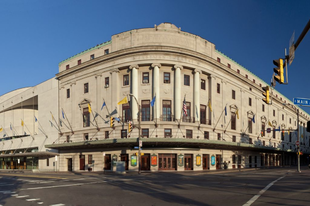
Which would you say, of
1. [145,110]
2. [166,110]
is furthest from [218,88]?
[145,110]

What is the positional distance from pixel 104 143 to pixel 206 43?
912 inches

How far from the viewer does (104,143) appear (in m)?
39.8

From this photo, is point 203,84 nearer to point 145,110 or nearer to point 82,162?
point 145,110

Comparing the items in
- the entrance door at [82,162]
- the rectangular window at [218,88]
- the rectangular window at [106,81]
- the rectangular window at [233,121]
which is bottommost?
the entrance door at [82,162]

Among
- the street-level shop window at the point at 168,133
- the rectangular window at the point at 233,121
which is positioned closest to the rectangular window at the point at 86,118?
the street-level shop window at the point at 168,133

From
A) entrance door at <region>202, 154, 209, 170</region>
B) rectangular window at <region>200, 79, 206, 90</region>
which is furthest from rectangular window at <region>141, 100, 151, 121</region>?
entrance door at <region>202, 154, 209, 170</region>

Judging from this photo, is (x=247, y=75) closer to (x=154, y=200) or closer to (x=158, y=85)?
(x=158, y=85)

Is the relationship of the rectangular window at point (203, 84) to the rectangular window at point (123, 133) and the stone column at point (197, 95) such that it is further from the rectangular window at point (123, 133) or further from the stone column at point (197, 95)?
the rectangular window at point (123, 133)

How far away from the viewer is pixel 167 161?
40.3m

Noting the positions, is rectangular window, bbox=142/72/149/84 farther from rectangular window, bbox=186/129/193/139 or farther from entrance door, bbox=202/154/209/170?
entrance door, bbox=202/154/209/170

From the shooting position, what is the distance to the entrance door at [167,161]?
4009cm

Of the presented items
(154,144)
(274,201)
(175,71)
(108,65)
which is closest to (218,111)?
(175,71)

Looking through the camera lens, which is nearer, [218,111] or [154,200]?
[154,200]

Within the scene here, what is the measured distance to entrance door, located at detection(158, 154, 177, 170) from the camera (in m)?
40.1
